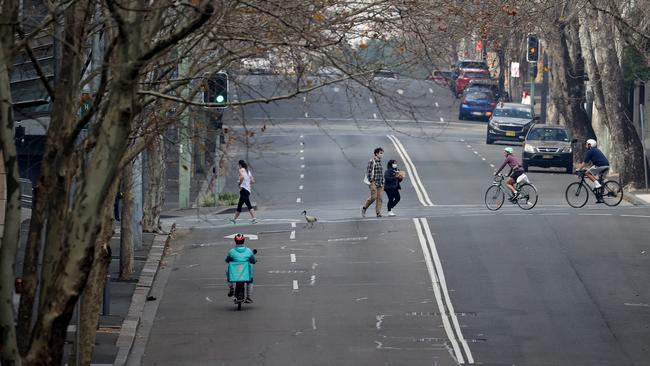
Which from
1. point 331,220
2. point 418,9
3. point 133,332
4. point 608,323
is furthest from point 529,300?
point 331,220

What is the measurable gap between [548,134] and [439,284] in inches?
891

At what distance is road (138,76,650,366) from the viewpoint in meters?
17.7

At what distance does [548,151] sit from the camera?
4391 cm

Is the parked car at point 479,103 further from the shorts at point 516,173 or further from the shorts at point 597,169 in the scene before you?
the shorts at point 516,173

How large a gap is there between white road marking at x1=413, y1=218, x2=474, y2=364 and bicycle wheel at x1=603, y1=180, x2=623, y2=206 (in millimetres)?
5696

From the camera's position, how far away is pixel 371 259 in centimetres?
2558

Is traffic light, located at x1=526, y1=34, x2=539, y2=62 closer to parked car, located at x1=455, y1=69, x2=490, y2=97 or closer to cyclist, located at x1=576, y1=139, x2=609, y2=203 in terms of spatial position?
cyclist, located at x1=576, y1=139, x2=609, y2=203

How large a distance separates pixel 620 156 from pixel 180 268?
712 inches

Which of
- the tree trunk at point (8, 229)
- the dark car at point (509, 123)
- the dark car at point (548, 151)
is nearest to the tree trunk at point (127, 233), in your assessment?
the tree trunk at point (8, 229)

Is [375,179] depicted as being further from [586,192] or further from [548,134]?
[548,134]

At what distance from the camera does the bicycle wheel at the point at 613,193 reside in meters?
33.5

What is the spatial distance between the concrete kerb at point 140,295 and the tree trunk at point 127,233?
33 centimetres

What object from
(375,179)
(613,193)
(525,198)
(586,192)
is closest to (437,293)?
(375,179)

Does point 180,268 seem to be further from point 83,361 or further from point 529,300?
point 83,361
